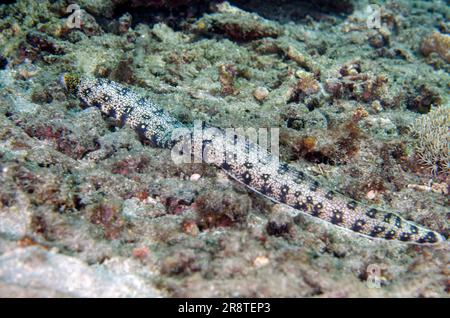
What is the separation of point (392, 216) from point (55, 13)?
8.82 m

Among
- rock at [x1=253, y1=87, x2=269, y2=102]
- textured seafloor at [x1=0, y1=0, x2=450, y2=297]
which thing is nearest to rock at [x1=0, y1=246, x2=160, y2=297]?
textured seafloor at [x1=0, y1=0, x2=450, y2=297]

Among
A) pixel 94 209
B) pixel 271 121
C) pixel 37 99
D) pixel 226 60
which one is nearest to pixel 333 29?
pixel 226 60

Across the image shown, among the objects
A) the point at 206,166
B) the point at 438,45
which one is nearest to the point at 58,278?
the point at 206,166

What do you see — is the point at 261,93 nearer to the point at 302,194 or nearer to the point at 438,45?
the point at 302,194

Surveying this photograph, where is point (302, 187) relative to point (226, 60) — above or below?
below

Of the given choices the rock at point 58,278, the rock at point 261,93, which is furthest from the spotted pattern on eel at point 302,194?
the rock at point 58,278

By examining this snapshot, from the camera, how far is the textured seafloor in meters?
3.82

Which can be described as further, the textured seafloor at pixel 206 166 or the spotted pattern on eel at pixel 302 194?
the spotted pattern on eel at pixel 302 194

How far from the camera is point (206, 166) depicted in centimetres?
556

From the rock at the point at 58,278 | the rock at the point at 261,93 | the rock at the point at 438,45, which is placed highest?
the rock at the point at 438,45

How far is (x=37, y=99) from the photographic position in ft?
21.6

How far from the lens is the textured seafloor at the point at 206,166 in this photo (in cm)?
382

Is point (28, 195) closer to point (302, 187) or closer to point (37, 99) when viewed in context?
point (37, 99)

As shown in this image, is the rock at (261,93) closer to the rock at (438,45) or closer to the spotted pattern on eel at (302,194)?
the spotted pattern on eel at (302,194)
